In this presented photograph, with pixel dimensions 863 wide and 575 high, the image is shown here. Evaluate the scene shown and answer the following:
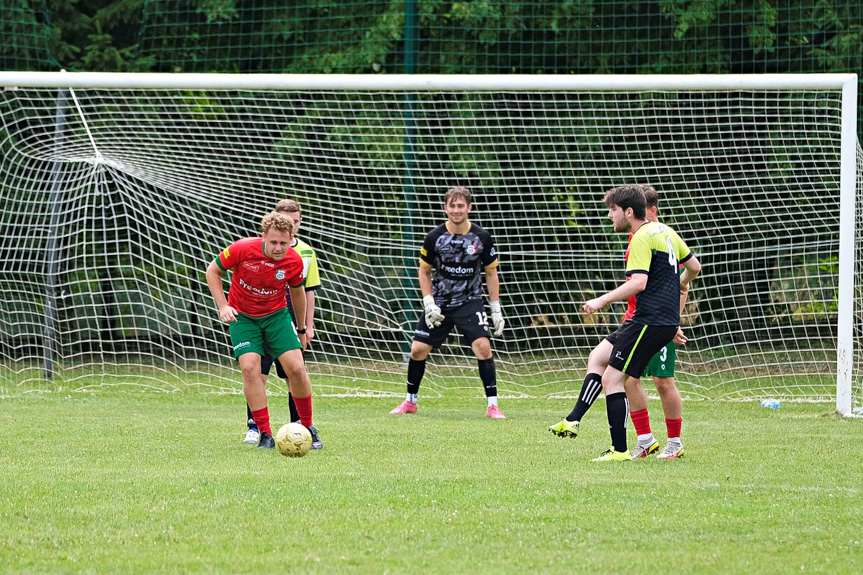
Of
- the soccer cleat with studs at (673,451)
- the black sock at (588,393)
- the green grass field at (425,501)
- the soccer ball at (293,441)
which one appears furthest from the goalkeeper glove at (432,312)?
the soccer cleat with studs at (673,451)

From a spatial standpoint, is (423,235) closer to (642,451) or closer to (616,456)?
(642,451)

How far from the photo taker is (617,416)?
637 cm

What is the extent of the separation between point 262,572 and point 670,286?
3.46 metres

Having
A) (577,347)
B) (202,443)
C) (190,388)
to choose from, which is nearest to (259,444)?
(202,443)

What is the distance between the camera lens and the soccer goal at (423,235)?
448 inches

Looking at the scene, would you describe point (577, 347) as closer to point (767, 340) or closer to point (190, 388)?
point (767, 340)

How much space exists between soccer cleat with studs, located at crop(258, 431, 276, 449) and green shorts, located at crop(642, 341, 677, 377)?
240cm

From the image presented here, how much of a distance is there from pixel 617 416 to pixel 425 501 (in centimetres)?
180

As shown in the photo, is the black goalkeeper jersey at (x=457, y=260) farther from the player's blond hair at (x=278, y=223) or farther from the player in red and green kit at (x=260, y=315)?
the player's blond hair at (x=278, y=223)

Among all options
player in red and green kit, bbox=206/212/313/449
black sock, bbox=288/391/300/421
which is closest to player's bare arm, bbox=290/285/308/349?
player in red and green kit, bbox=206/212/313/449

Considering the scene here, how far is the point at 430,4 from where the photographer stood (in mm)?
14867

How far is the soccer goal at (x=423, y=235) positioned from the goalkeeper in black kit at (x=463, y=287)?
2.08 meters

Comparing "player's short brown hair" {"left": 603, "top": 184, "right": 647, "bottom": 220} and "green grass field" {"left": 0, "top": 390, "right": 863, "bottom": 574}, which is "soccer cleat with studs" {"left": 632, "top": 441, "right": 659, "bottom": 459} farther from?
"player's short brown hair" {"left": 603, "top": 184, "right": 647, "bottom": 220}

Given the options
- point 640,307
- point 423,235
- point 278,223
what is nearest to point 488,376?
point 640,307
